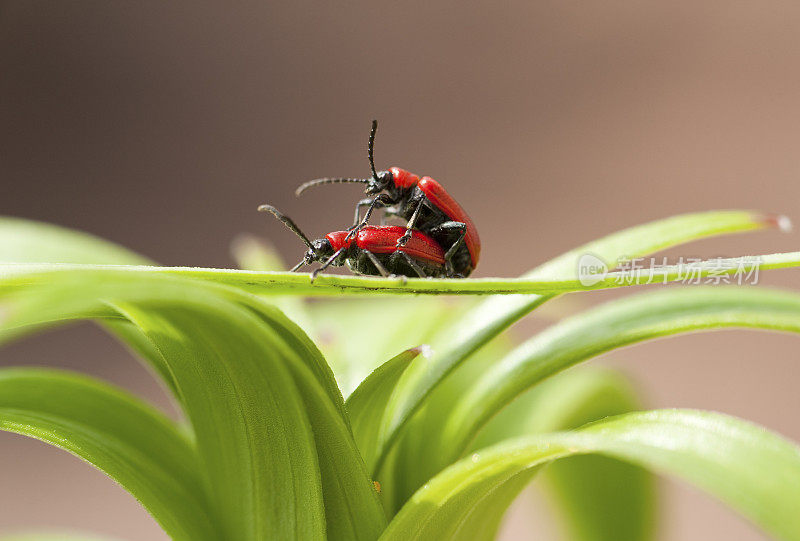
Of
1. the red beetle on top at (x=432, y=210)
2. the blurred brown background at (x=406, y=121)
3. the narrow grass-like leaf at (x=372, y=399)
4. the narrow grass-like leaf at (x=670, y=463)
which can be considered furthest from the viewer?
the blurred brown background at (x=406, y=121)

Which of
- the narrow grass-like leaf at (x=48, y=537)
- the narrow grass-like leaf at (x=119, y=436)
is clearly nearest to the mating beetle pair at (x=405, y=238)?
the narrow grass-like leaf at (x=119, y=436)

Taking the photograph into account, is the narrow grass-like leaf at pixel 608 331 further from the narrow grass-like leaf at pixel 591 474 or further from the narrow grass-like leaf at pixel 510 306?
the narrow grass-like leaf at pixel 591 474

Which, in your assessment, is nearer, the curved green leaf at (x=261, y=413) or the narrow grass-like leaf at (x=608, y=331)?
the curved green leaf at (x=261, y=413)

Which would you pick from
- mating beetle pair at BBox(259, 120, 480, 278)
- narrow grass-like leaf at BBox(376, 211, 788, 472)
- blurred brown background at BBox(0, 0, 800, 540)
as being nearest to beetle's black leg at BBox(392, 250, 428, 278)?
mating beetle pair at BBox(259, 120, 480, 278)

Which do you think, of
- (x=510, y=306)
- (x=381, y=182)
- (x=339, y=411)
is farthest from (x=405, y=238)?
(x=339, y=411)

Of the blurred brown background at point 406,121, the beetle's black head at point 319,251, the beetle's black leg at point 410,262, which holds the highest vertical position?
the blurred brown background at point 406,121

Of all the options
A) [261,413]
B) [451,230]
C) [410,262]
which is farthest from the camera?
[451,230]

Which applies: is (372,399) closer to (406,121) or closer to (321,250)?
(321,250)

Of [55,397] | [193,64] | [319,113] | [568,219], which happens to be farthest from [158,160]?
[55,397]
